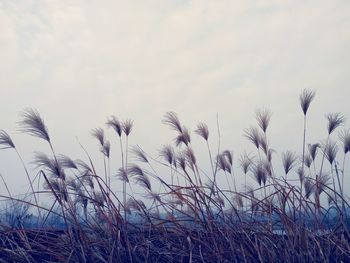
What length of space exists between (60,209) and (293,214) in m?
1.90

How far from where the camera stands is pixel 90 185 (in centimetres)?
398

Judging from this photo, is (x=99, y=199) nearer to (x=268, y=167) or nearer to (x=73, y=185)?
(x=73, y=185)

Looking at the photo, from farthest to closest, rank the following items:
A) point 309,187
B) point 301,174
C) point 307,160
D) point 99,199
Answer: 1. point 307,160
2. point 301,174
3. point 309,187
4. point 99,199

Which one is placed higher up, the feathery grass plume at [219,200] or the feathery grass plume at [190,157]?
the feathery grass plume at [190,157]

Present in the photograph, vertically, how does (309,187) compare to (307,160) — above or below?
below

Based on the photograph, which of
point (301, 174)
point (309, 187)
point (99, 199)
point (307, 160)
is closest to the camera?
point (99, 199)

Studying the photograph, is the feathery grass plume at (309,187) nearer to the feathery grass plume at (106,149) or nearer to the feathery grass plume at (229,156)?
the feathery grass plume at (229,156)

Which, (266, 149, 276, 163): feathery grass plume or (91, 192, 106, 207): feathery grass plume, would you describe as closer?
(91, 192, 106, 207): feathery grass plume

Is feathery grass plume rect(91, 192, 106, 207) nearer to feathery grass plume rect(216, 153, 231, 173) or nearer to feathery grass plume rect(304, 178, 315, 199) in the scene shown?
feathery grass plume rect(216, 153, 231, 173)

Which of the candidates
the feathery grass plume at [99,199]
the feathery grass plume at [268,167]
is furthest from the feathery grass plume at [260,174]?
the feathery grass plume at [99,199]

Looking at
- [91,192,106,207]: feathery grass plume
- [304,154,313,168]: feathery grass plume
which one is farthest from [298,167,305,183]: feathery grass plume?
[91,192,106,207]: feathery grass plume

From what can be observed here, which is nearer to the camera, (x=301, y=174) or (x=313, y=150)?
(x=301, y=174)

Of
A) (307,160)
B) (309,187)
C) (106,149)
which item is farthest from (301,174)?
(106,149)

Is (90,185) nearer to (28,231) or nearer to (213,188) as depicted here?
(28,231)
